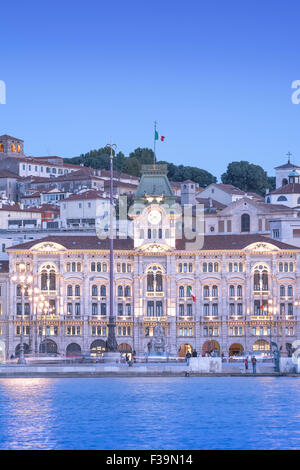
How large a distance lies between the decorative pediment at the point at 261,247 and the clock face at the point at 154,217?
841 centimetres

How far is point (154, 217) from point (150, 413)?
166 feet

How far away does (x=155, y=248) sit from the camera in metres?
112

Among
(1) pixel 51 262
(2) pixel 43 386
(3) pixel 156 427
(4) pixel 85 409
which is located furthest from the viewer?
(1) pixel 51 262

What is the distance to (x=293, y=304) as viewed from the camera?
111562 mm

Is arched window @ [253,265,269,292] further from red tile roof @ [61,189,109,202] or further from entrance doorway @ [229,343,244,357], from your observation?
red tile roof @ [61,189,109,202]

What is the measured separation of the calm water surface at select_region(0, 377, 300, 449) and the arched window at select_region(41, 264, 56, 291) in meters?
26.9

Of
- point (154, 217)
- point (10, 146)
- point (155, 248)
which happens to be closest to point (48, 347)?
point (155, 248)

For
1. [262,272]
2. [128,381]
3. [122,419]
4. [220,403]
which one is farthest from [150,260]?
[122,419]

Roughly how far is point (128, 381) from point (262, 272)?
3292cm

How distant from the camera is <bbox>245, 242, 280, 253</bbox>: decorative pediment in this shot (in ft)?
363

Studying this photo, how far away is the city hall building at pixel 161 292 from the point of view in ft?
361

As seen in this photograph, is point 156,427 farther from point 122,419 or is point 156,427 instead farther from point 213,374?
point 213,374

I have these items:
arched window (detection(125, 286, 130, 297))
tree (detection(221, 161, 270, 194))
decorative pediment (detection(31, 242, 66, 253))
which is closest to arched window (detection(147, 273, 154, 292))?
arched window (detection(125, 286, 130, 297))

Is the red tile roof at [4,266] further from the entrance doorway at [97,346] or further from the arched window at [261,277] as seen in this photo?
the arched window at [261,277]
